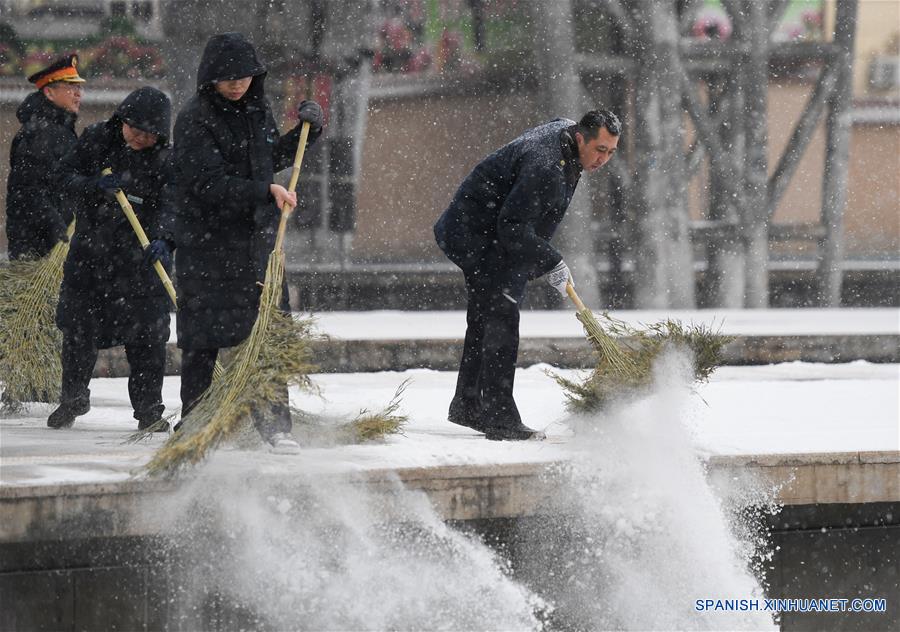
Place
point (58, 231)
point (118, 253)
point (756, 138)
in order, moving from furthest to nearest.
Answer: point (756, 138) < point (58, 231) < point (118, 253)

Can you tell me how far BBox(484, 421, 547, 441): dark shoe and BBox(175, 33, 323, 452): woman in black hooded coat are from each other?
3.00 ft

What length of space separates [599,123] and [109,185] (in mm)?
2015

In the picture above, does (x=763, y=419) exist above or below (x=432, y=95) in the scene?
below

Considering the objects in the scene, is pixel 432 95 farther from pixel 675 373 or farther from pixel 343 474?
pixel 343 474

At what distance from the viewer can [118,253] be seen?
650 cm

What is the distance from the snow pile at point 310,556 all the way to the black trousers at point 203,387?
0.51m

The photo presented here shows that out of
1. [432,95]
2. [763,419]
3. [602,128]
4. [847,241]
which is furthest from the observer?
[847,241]

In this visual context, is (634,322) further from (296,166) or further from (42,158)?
(296,166)

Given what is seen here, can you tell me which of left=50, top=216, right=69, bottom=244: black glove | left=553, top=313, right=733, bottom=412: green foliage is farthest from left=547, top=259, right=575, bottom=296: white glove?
left=50, top=216, right=69, bottom=244: black glove

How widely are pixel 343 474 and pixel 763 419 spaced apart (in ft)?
9.13

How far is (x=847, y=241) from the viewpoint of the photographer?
69.3 ft

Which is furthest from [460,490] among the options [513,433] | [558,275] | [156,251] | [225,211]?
[156,251]

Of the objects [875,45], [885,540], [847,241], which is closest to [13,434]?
[885,540]

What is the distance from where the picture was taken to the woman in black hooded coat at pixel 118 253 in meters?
6.49
